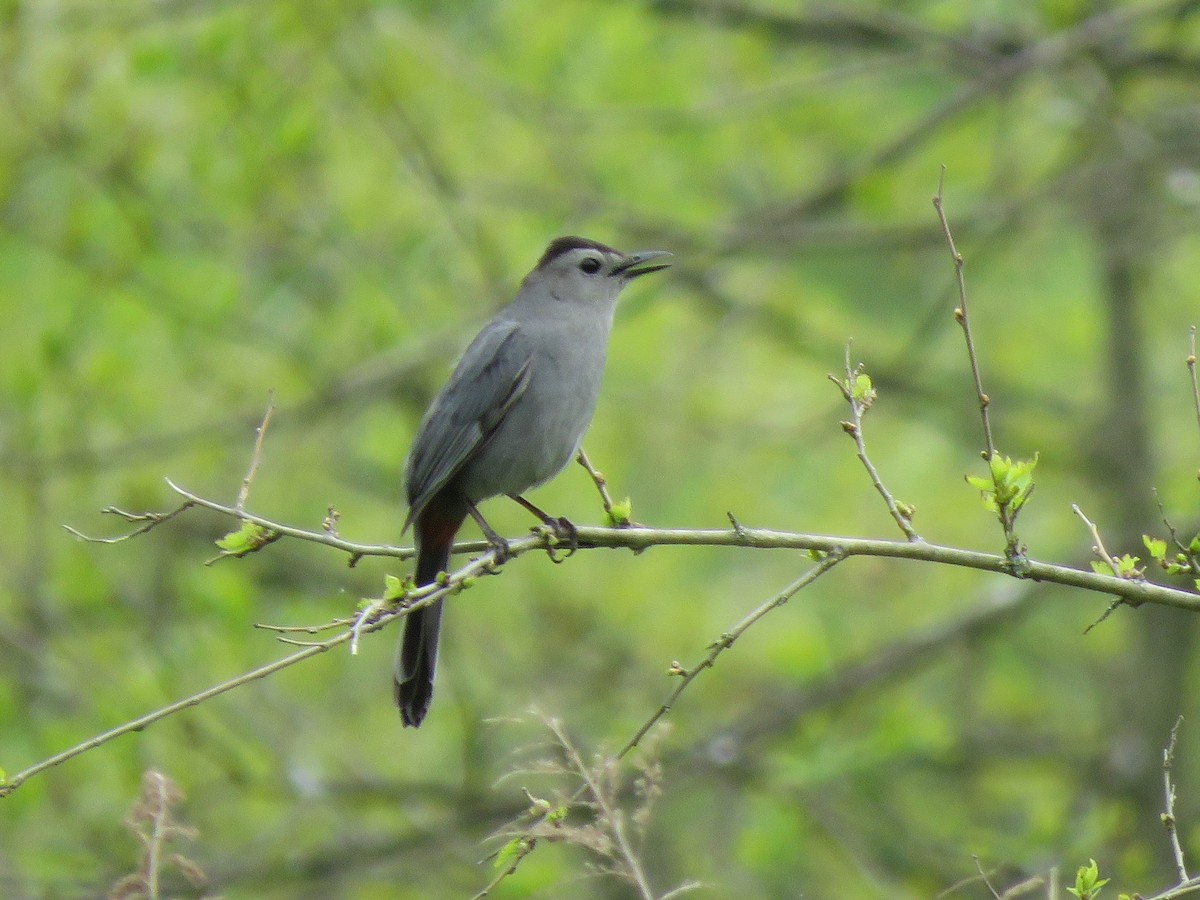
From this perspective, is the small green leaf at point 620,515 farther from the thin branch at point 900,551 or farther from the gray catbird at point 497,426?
the gray catbird at point 497,426

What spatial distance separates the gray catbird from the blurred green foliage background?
144cm

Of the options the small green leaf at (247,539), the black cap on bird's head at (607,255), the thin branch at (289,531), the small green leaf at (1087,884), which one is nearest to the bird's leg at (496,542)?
the thin branch at (289,531)

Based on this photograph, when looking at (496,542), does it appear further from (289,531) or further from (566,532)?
(289,531)

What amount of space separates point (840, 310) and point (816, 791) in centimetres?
342

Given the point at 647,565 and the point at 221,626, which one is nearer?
the point at 221,626

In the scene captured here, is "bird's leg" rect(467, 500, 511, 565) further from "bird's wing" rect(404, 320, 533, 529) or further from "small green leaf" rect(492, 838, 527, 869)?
"small green leaf" rect(492, 838, 527, 869)

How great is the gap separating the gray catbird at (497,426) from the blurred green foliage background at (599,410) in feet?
4.71

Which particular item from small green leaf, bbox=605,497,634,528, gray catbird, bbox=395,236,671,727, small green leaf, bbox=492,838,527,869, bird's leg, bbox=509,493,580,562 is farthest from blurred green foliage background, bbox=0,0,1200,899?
small green leaf, bbox=492,838,527,869

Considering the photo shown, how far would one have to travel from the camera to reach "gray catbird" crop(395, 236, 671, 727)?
5242 millimetres

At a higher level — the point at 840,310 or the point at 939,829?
the point at 840,310

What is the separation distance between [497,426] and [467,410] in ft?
0.43

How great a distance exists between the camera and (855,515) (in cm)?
928

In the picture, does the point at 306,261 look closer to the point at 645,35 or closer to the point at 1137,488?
the point at 645,35

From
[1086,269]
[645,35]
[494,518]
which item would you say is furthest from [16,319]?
[1086,269]
